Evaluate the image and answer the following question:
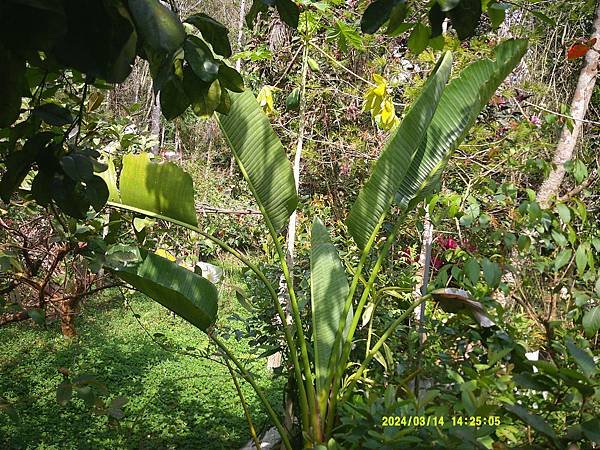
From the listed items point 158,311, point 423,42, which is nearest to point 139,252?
point 423,42

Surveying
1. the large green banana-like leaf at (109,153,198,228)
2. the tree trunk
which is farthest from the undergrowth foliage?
the tree trunk

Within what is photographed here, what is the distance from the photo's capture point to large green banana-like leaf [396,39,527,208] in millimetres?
2105

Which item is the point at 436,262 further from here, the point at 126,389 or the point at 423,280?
the point at 126,389

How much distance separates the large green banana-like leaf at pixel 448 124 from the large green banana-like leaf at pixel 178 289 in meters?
0.88

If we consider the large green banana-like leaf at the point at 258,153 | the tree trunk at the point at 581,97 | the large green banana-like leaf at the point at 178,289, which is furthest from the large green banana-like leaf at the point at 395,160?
the tree trunk at the point at 581,97

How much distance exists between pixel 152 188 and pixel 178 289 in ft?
1.22

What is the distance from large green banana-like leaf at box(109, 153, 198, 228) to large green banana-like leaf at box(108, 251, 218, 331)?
0.60 ft

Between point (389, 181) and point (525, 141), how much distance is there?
4.70 ft

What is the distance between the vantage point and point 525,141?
3201 mm

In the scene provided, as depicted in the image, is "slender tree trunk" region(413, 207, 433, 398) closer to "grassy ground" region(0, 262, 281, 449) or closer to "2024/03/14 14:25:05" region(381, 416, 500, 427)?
"2024/03/14 14:25:05" region(381, 416, 500, 427)

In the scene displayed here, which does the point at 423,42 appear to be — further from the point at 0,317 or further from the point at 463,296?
the point at 0,317

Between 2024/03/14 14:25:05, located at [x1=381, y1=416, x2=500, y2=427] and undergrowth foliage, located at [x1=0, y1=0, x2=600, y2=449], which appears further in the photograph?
2024/03/14 14:25:05, located at [x1=381, y1=416, x2=500, y2=427]

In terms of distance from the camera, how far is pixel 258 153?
2195 mm

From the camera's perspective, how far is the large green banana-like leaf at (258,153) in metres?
2.18
